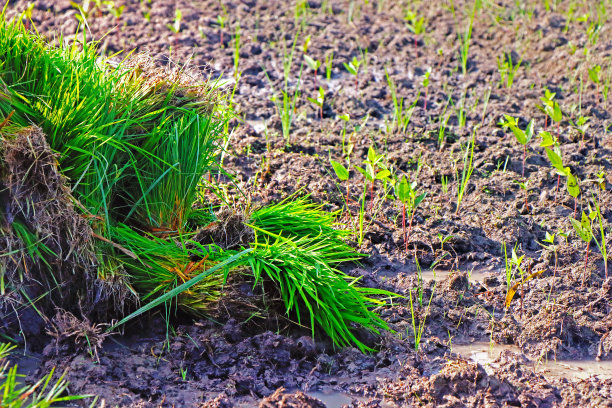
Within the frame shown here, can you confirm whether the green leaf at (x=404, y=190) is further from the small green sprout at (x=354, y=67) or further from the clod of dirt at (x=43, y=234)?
the small green sprout at (x=354, y=67)

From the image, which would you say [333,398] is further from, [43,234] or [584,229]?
[584,229]

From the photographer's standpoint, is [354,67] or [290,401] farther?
[354,67]

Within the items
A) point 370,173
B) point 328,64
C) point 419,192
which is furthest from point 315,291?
point 328,64

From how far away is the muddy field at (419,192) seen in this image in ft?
8.12

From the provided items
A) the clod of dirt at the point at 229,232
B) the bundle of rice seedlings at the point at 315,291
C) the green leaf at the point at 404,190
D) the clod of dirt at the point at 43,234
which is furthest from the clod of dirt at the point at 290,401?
the green leaf at the point at 404,190

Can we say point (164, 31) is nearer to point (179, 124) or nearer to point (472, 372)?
point (179, 124)

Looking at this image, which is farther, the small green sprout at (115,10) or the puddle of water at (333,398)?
the small green sprout at (115,10)

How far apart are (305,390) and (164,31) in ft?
13.6

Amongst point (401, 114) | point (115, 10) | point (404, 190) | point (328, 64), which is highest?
point (115, 10)

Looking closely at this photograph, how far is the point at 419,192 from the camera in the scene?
3.96 meters

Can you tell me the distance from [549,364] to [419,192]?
58.3 inches

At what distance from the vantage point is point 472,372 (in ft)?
8.05

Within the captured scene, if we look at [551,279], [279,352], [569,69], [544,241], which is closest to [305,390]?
[279,352]

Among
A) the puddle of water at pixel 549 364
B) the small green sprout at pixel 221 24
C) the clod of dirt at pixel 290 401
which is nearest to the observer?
the clod of dirt at pixel 290 401
